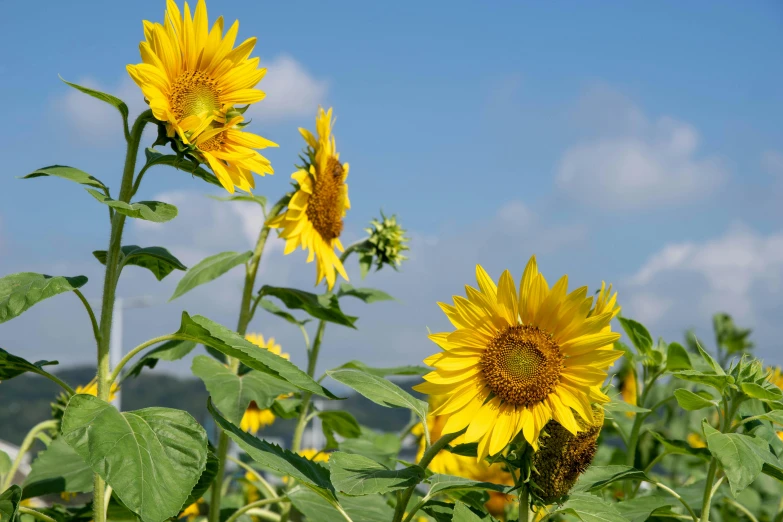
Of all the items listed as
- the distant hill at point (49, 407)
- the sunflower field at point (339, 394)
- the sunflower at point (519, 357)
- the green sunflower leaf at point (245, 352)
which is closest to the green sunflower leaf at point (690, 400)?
the sunflower field at point (339, 394)

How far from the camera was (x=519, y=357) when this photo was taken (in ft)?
5.36

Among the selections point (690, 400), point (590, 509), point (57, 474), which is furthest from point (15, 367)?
point (690, 400)

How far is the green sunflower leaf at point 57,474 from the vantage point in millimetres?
2027

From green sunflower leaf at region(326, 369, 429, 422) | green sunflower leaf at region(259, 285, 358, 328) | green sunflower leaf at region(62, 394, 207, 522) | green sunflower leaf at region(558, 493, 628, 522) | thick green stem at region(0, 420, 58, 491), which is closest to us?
green sunflower leaf at region(62, 394, 207, 522)

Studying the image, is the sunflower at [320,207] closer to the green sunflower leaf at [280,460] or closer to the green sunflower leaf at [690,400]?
the green sunflower leaf at [280,460]

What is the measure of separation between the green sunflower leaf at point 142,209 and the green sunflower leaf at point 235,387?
1.83 ft

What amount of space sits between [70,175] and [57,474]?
2.77 feet

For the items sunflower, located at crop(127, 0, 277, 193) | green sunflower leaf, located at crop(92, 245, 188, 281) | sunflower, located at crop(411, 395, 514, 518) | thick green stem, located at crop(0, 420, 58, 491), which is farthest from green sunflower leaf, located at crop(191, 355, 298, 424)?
sunflower, located at crop(411, 395, 514, 518)

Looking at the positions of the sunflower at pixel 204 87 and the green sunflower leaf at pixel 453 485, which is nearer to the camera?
the green sunflower leaf at pixel 453 485

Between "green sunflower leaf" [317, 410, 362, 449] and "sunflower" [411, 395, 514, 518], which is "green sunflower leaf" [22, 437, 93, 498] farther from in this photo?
"sunflower" [411, 395, 514, 518]

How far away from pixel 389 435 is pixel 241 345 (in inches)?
75.1

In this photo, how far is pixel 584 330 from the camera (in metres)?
1.58

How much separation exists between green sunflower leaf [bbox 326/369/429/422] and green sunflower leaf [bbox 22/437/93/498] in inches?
28.5

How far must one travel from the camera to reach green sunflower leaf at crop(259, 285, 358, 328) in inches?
90.9
